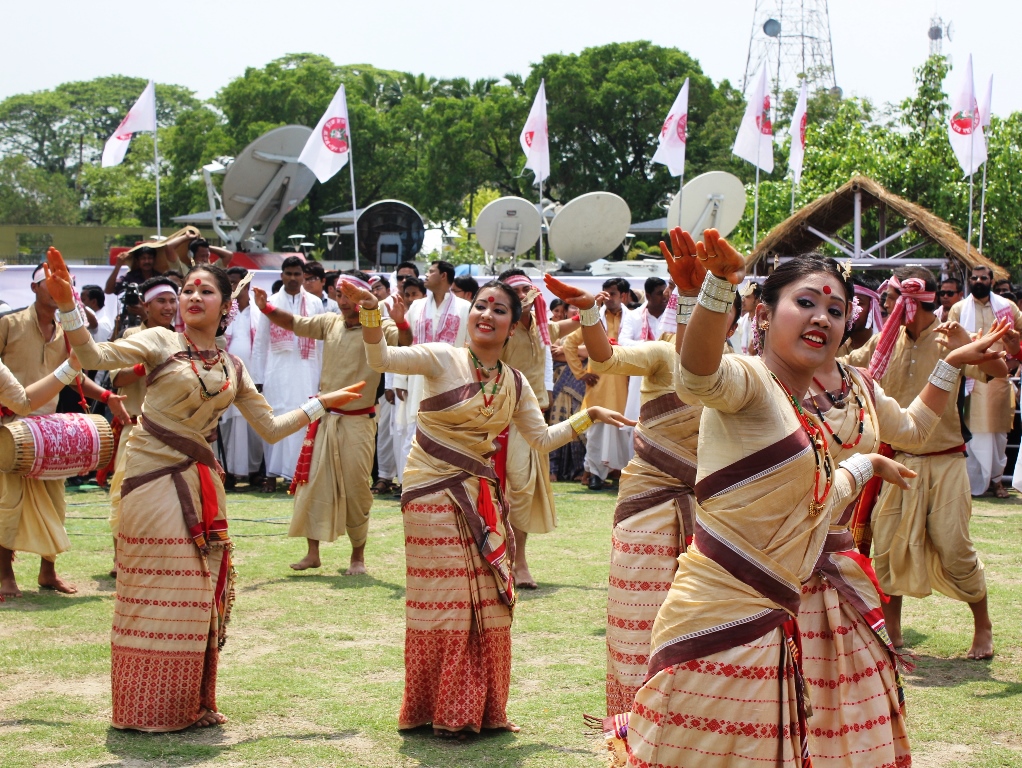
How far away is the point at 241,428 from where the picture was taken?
13211 mm

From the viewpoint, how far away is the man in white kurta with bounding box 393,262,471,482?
33.1ft

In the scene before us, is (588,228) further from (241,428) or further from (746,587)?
(746,587)

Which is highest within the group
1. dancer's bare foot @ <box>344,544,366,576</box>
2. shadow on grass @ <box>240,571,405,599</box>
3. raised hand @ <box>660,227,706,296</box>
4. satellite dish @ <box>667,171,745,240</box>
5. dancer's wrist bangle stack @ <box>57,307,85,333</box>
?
satellite dish @ <box>667,171,745,240</box>

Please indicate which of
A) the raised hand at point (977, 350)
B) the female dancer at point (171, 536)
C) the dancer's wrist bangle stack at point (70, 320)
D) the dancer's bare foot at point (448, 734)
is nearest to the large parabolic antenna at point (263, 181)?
the female dancer at point (171, 536)

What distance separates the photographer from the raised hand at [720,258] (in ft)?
9.62

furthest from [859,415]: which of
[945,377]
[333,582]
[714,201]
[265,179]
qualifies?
[265,179]

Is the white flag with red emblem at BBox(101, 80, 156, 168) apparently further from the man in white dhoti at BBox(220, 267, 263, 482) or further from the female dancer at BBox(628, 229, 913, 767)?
the female dancer at BBox(628, 229, 913, 767)

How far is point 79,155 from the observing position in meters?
73.6

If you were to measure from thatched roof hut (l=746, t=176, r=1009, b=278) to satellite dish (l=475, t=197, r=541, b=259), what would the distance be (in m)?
3.55

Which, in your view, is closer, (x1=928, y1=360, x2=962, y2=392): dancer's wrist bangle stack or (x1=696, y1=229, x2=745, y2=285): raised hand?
(x1=696, y1=229, x2=745, y2=285): raised hand

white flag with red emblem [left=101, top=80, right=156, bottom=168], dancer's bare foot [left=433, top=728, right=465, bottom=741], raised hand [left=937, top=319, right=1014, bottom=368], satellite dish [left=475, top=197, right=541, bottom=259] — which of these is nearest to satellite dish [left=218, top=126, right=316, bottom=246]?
white flag with red emblem [left=101, top=80, right=156, bottom=168]

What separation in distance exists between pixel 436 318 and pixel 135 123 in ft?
29.3

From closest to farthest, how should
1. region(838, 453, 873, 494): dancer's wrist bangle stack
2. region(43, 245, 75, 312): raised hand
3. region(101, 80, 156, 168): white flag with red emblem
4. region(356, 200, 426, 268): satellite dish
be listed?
region(838, 453, 873, 494): dancer's wrist bangle stack → region(43, 245, 75, 312): raised hand → region(101, 80, 156, 168): white flag with red emblem → region(356, 200, 426, 268): satellite dish

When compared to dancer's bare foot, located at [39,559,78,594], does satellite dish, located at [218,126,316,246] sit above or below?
above
